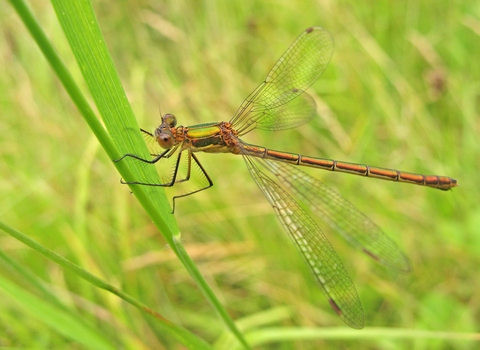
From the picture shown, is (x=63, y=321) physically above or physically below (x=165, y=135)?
below

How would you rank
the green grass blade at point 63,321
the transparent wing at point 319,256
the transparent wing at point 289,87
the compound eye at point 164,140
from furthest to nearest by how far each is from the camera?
the transparent wing at point 289,87
the compound eye at point 164,140
the transparent wing at point 319,256
the green grass blade at point 63,321

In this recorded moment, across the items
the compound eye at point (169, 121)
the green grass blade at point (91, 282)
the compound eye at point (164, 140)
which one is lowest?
the green grass blade at point (91, 282)

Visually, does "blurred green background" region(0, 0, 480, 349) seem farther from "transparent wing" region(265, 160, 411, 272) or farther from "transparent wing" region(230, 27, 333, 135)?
"transparent wing" region(230, 27, 333, 135)

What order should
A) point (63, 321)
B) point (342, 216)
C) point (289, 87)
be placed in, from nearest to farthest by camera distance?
point (63, 321) < point (342, 216) < point (289, 87)

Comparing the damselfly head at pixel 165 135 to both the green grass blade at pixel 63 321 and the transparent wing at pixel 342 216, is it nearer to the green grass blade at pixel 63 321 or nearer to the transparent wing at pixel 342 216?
the transparent wing at pixel 342 216

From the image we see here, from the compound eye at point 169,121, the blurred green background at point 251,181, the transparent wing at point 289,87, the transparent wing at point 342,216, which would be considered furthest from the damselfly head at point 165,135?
the blurred green background at point 251,181

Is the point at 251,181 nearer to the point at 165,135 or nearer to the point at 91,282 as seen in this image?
the point at 165,135

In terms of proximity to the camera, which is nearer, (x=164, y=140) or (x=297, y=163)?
(x=164, y=140)

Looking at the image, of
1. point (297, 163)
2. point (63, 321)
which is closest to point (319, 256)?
point (297, 163)
